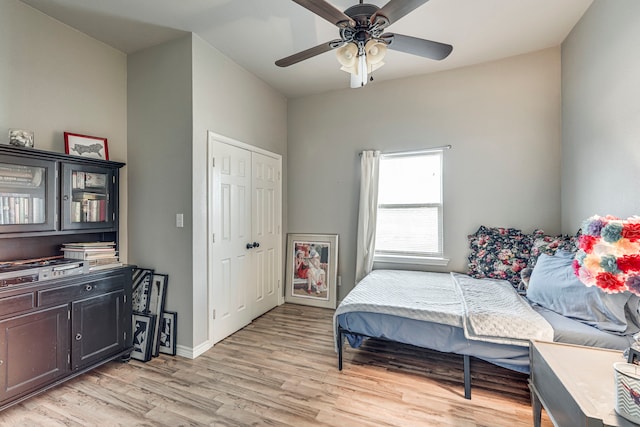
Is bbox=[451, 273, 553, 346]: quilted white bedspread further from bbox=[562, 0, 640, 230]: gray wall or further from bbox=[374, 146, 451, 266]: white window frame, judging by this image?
bbox=[374, 146, 451, 266]: white window frame

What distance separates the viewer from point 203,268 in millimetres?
2686

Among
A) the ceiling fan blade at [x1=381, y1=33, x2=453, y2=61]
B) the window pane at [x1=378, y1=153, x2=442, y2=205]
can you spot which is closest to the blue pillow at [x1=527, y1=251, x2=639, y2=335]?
the window pane at [x1=378, y1=153, x2=442, y2=205]

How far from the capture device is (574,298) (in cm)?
199

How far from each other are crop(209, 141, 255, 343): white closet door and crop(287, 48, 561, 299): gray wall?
100 centimetres

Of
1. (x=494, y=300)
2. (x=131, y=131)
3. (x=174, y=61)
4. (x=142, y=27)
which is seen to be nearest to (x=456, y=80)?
(x=494, y=300)

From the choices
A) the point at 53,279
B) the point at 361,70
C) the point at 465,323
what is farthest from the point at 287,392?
the point at 361,70

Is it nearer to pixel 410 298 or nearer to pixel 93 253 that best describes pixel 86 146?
pixel 93 253

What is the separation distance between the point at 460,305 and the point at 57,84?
3.83 meters

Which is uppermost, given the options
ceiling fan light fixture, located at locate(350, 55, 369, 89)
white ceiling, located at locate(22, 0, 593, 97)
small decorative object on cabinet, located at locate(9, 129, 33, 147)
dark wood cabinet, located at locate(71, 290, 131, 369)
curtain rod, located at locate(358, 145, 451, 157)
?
white ceiling, located at locate(22, 0, 593, 97)

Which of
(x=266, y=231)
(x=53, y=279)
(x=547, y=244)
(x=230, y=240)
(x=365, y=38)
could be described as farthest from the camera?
(x=266, y=231)

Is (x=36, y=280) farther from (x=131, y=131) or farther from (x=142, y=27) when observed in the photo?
(x=142, y=27)

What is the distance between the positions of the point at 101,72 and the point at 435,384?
4045 mm

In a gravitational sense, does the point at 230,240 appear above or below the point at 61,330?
above

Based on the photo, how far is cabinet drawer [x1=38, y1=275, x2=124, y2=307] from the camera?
1990 mm
